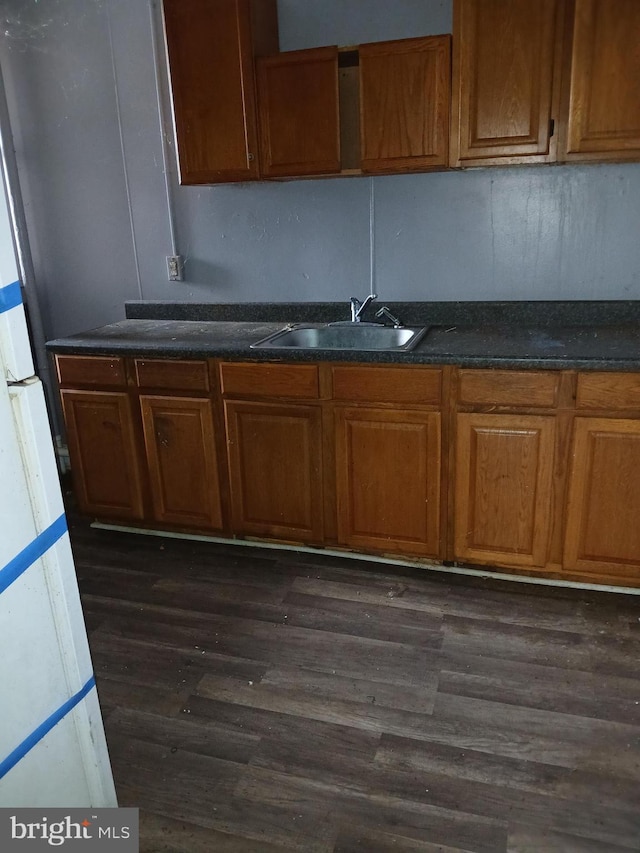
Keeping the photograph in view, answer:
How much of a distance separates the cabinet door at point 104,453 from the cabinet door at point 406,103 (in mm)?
1421

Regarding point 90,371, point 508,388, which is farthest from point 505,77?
point 90,371

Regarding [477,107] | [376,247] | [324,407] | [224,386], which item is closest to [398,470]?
[324,407]

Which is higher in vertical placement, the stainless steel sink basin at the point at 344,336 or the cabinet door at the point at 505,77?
the cabinet door at the point at 505,77

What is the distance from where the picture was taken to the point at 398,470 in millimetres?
2545

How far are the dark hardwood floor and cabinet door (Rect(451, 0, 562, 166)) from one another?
5.17ft

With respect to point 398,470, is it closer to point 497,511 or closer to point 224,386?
point 497,511

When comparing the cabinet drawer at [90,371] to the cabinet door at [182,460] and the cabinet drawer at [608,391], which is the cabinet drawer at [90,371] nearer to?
the cabinet door at [182,460]

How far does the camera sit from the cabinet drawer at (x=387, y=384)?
2406 mm

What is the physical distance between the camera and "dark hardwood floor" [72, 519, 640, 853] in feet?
5.24

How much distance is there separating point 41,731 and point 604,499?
6.10 ft

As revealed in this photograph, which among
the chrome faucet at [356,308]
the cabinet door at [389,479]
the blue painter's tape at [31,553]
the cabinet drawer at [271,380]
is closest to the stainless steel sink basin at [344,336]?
the chrome faucet at [356,308]

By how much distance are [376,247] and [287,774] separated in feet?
6.77

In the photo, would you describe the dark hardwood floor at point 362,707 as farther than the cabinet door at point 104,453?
No

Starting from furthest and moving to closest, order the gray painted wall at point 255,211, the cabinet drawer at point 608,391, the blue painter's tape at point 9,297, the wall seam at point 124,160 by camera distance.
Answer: the wall seam at point 124,160 → the gray painted wall at point 255,211 → the cabinet drawer at point 608,391 → the blue painter's tape at point 9,297
